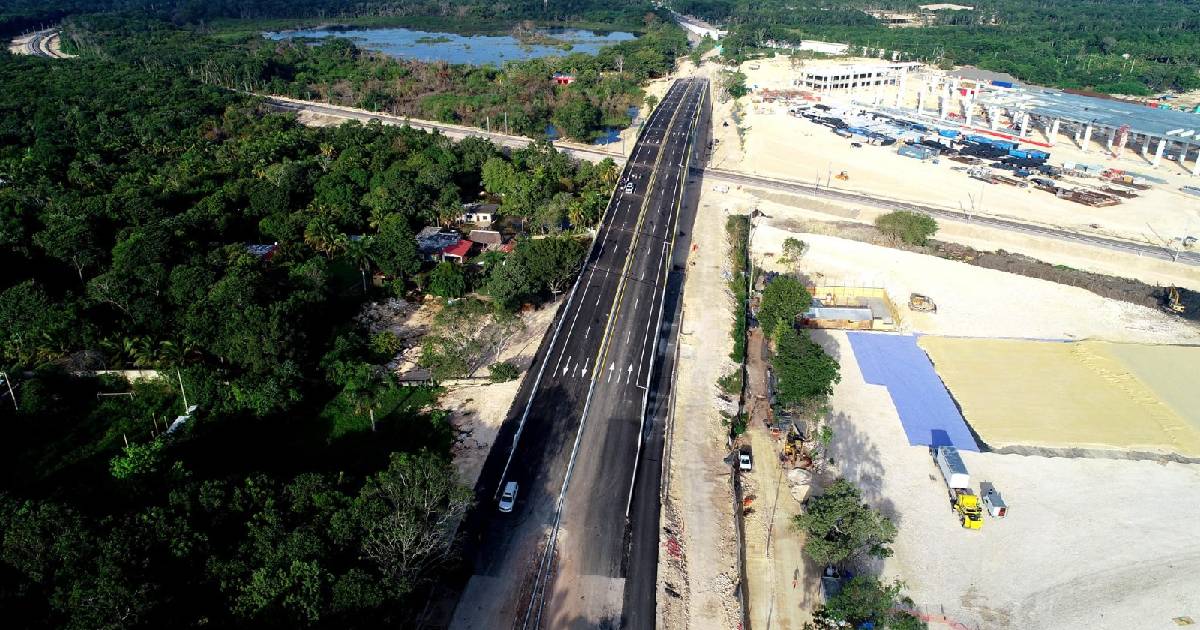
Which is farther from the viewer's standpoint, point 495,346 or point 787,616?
point 495,346

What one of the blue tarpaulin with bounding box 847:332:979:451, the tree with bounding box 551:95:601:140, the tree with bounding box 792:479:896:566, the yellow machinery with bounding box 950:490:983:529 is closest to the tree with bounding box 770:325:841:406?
the blue tarpaulin with bounding box 847:332:979:451

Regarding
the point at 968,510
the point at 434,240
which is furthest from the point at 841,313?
the point at 434,240

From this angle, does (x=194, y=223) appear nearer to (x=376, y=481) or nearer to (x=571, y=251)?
(x=571, y=251)

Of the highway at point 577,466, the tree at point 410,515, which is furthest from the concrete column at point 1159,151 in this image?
the tree at point 410,515

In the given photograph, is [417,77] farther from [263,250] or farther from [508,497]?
[508,497]

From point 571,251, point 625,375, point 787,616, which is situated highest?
point 571,251

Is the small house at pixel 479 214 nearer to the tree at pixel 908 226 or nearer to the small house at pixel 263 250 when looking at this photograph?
the small house at pixel 263 250

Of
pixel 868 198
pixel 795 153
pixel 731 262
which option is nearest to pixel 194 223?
pixel 731 262
